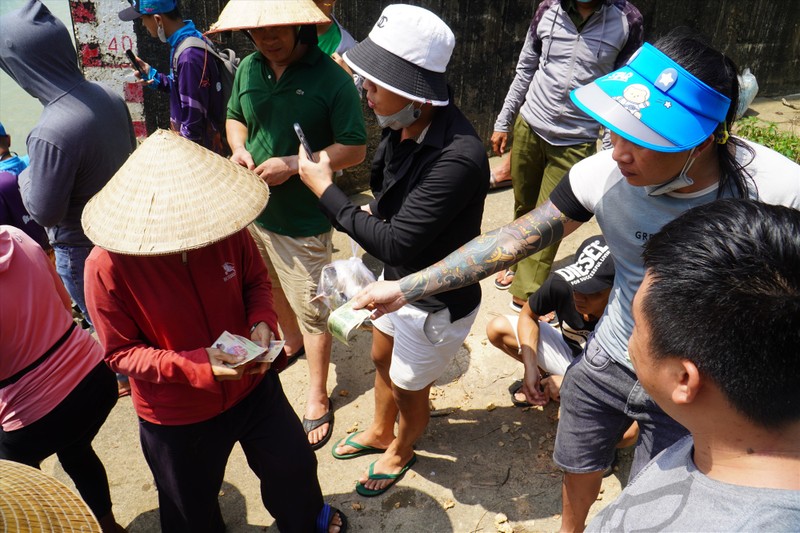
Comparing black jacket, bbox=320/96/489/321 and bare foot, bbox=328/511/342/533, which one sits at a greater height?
black jacket, bbox=320/96/489/321

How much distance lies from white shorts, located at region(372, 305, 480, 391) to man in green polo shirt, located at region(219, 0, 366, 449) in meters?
0.83

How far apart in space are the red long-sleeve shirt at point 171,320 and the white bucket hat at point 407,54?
2.97 ft

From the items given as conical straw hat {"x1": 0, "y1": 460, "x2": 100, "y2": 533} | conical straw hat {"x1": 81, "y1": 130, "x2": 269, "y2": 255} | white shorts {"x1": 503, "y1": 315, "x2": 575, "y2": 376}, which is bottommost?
white shorts {"x1": 503, "y1": 315, "x2": 575, "y2": 376}

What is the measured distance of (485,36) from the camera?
21.3ft

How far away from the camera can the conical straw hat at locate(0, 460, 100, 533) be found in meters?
1.48

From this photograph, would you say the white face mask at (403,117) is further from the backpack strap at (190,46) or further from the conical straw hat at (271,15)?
the backpack strap at (190,46)

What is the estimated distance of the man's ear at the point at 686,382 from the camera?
4.16ft

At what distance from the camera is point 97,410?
2.84 metres

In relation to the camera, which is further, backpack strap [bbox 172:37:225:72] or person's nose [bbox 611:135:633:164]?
backpack strap [bbox 172:37:225:72]

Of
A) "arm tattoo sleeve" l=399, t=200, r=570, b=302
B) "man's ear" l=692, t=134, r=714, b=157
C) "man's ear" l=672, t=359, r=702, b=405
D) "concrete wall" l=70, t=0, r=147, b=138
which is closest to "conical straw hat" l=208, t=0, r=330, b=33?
"arm tattoo sleeve" l=399, t=200, r=570, b=302

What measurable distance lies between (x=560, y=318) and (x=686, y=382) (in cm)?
239

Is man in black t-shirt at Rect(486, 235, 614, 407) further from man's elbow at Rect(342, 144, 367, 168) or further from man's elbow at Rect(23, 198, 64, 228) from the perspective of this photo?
→ man's elbow at Rect(23, 198, 64, 228)

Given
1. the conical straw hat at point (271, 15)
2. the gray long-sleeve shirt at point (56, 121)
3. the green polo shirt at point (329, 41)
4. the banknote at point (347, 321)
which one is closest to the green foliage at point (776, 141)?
the green polo shirt at point (329, 41)

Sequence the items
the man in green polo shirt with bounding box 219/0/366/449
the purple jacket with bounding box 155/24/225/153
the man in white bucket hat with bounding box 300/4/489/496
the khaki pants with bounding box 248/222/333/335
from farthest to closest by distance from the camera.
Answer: the purple jacket with bounding box 155/24/225/153 → the khaki pants with bounding box 248/222/333/335 → the man in green polo shirt with bounding box 219/0/366/449 → the man in white bucket hat with bounding box 300/4/489/496
